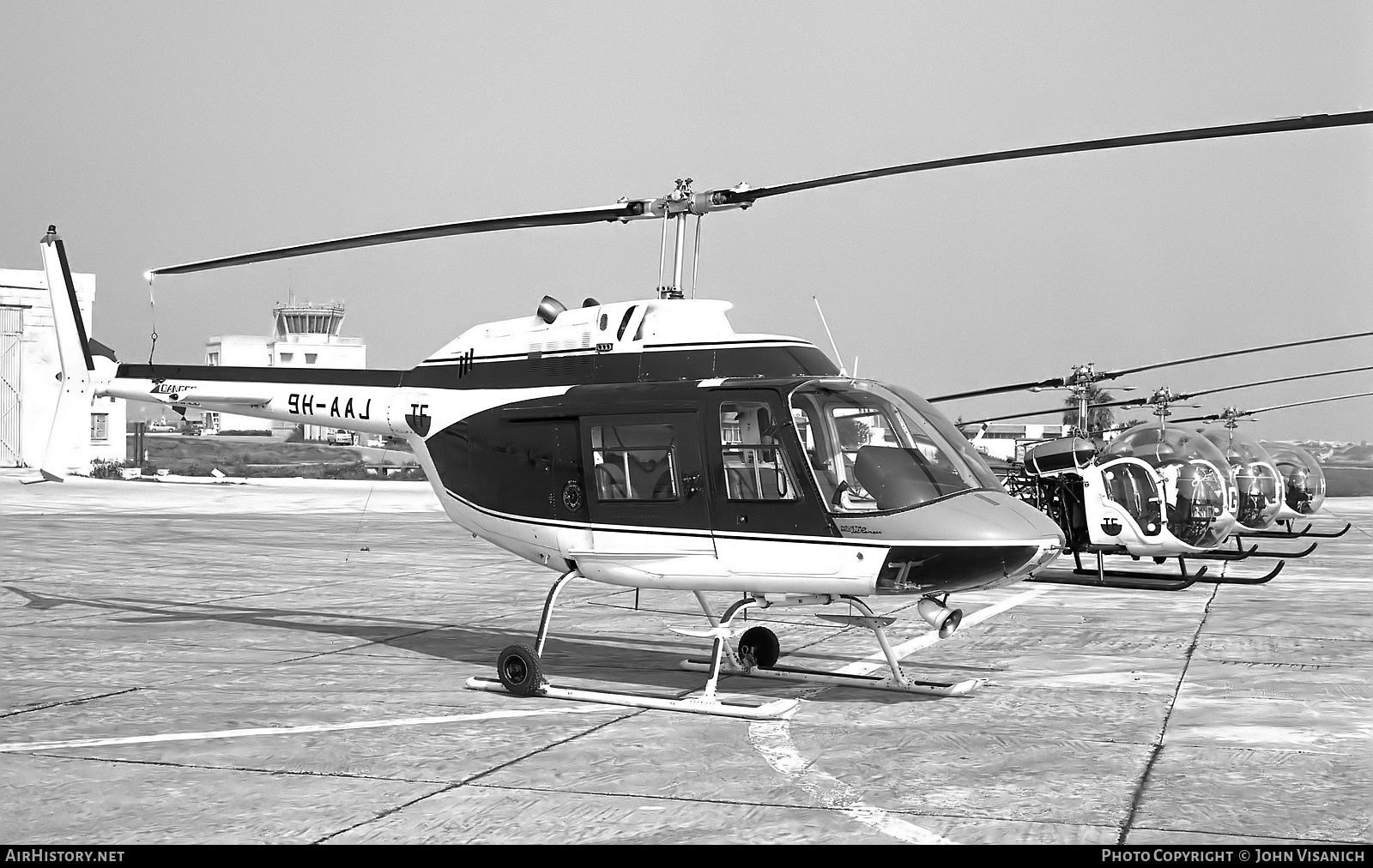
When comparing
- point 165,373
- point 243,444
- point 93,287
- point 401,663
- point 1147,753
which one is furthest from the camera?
point 243,444

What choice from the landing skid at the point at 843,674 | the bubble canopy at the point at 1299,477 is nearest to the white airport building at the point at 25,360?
the bubble canopy at the point at 1299,477

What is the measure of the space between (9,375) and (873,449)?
52.6 metres

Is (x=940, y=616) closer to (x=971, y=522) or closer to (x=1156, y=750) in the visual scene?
(x=971, y=522)

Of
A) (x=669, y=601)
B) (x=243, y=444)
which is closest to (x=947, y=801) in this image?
(x=669, y=601)

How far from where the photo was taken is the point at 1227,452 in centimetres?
2175

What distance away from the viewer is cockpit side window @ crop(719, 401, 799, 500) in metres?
8.70

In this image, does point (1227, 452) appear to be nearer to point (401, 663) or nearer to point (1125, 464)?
point (1125, 464)

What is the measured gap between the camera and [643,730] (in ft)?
26.5

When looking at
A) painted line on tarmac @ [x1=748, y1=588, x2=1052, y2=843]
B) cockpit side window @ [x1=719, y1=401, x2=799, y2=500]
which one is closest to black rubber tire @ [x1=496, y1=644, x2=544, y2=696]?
painted line on tarmac @ [x1=748, y1=588, x2=1052, y2=843]

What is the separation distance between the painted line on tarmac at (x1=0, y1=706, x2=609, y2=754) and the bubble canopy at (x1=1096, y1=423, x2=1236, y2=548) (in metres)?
10.9

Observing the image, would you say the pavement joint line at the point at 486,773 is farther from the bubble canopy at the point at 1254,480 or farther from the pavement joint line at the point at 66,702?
the bubble canopy at the point at 1254,480

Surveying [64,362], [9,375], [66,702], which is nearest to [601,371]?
[66,702]

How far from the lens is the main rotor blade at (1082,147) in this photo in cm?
681
